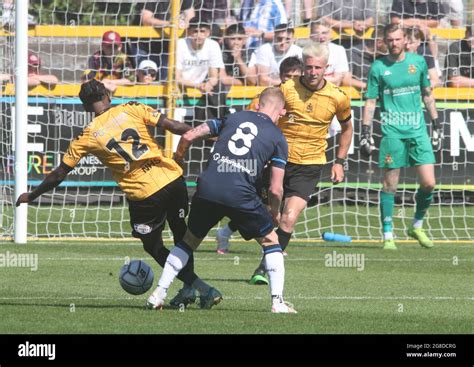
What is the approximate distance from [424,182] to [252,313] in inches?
257

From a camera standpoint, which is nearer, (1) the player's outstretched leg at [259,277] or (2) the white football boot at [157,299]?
(2) the white football boot at [157,299]

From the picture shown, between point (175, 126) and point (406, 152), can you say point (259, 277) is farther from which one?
point (406, 152)

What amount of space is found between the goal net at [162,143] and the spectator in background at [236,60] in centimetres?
23

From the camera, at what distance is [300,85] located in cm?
1268

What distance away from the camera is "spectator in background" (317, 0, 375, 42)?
19781 millimetres

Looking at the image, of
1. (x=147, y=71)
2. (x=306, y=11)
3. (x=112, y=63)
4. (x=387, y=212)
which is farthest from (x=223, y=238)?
(x=306, y=11)

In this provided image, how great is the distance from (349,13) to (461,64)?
203 centimetres

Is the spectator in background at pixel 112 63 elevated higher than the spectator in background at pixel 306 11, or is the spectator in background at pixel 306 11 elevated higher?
the spectator in background at pixel 306 11

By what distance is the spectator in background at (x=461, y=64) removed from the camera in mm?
19391

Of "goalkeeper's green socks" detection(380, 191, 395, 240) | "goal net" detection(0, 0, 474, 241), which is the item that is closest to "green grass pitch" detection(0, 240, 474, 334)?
"goalkeeper's green socks" detection(380, 191, 395, 240)

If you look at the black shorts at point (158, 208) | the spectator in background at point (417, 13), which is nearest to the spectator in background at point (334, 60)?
the spectator in background at point (417, 13)

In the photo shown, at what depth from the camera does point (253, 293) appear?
11.5 metres

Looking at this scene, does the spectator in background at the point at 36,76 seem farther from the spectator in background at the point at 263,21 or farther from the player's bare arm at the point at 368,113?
the player's bare arm at the point at 368,113
